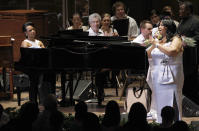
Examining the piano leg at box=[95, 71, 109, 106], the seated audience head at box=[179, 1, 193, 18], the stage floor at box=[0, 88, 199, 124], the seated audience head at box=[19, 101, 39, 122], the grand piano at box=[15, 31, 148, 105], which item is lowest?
the stage floor at box=[0, 88, 199, 124]

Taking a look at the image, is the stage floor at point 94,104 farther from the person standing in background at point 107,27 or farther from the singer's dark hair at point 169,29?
the singer's dark hair at point 169,29

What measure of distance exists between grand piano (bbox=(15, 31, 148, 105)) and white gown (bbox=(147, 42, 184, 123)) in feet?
4.29

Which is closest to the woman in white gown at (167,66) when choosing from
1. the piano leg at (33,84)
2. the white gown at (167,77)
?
the white gown at (167,77)

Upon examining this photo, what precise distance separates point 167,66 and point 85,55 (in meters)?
2.03

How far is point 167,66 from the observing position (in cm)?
862

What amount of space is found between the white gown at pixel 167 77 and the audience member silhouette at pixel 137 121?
9.26 ft

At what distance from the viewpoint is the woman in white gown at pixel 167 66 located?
848cm

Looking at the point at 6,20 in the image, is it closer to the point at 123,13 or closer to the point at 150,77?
the point at 123,13

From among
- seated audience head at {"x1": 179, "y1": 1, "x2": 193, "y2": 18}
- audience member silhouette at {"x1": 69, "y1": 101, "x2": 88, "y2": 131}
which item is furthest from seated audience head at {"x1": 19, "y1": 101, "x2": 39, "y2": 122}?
seated audience head at {"x1": 179, "y1": 1, "x2": 193, "y2": 18}

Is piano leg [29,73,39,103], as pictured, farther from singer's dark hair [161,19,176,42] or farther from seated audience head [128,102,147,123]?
seated audience head [128,102,147,123]

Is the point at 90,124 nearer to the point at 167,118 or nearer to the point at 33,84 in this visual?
the point at 167,118

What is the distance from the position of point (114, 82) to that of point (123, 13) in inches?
60.3

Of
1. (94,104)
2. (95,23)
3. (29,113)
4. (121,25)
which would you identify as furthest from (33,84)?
(29,113)

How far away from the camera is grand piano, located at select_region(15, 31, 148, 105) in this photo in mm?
10172
